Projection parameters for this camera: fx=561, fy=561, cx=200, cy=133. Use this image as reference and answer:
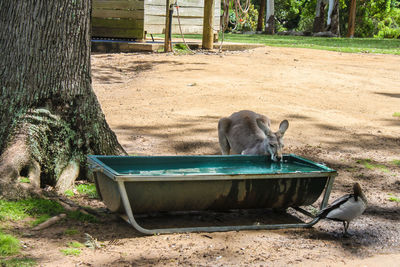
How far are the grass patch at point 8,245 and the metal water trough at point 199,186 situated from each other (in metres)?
0.79

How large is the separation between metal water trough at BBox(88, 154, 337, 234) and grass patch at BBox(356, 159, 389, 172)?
6.02 feet

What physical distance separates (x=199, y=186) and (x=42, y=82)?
1741 mm

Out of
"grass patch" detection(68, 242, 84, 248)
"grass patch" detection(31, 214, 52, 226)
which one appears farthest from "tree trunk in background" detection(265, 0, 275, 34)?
"grass patch" detection(68, 242, 84, 248)

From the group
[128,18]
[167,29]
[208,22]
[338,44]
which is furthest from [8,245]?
[338,44]

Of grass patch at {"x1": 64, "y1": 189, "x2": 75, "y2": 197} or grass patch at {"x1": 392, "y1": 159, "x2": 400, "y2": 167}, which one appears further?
grass patch at {"x1": 392, "y1": 159, "x2": 400, "y2": 167}

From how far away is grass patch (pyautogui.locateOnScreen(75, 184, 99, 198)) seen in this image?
5.19 metres

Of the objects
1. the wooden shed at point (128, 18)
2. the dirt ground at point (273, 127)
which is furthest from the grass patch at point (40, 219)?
the wooden shed at point (128, 18)

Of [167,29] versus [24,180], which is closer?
[24,180]

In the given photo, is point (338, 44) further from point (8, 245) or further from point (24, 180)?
point (8, 245)

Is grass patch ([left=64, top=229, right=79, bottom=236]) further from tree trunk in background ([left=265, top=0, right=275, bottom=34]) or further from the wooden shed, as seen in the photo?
tree trunk in background ([left=265, top=0, right=275, bottom=34])

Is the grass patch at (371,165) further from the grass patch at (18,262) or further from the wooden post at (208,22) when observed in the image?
the wooden post at (208,22)

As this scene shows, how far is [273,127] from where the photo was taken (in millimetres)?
7961

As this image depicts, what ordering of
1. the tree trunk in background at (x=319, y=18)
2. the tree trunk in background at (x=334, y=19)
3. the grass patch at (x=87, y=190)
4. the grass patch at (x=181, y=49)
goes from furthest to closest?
1. the tree trunk in background at (x=319, y=18)
2. the tree trunk in background at (x=334, y=19)
3. the grass patch at (x=181, y=49)
4. the grass patch at (x=87, y=190)

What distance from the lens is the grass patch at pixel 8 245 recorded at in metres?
3.69
